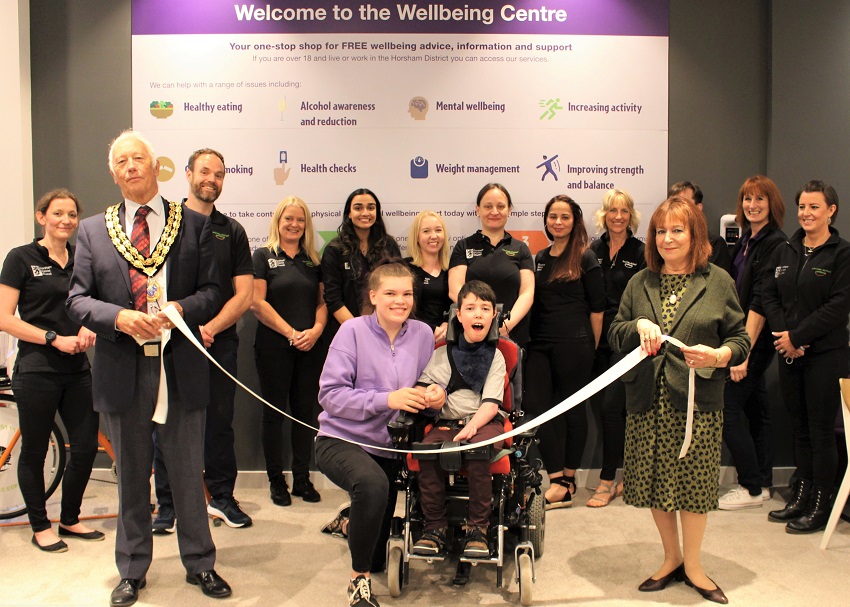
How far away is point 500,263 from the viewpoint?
4613mm

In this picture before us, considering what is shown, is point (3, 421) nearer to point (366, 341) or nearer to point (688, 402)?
point (366, 341)

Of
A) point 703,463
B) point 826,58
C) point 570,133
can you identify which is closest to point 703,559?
point 703,463

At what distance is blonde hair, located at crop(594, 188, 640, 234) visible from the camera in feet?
15.7

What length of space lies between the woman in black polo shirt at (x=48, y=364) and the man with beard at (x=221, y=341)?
397mm

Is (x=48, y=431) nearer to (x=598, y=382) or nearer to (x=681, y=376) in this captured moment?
(x=598, y=382)

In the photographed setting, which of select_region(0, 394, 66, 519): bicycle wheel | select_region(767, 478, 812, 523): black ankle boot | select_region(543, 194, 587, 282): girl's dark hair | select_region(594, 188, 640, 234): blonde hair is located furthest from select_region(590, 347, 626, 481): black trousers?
select_region(0, 394, 66, 519): bicycle wheel

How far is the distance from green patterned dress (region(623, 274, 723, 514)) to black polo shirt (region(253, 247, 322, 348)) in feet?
7.20

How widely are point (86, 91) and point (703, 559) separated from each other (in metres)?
4.61

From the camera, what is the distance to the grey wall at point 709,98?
16.4 ft

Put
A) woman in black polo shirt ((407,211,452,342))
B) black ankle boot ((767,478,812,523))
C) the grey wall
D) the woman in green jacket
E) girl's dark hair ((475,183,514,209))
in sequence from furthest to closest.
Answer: the grey wall
girl's dark hair ((475,183,514,209))
woman in black polo shirt ((407,211,452,342))
black ankle boot ((767,478,812,523))
the woman in green jacket

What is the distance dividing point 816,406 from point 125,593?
355 cm

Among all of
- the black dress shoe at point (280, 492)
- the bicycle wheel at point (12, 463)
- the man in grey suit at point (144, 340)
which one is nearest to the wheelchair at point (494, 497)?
the man in grey suit at point (144, 340)

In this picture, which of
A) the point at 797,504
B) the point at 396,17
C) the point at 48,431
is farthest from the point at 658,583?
the point at 396,17

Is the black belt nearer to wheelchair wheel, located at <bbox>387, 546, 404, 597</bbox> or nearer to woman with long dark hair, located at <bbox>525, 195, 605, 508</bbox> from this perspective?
wheelchair wheel, located at <bbox>387, 546, 404, 597</bbox>
